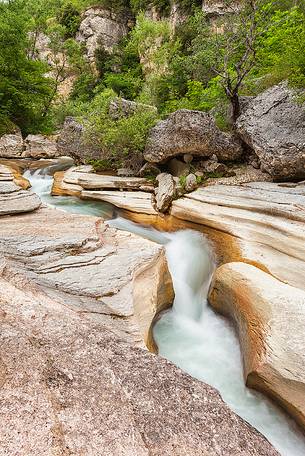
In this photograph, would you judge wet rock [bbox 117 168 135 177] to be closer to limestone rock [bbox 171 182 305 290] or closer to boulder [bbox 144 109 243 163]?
boulder [bbox 144 109 243 163]

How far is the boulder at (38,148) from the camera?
15.7 m

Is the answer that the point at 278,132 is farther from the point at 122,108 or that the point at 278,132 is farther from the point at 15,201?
the point at 15,201

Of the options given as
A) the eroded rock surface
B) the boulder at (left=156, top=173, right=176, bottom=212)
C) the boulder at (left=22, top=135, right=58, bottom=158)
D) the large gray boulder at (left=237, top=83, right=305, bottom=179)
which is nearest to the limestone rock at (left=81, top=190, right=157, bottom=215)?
the boulder at (left=156, top=173, right=176, bottom=212)

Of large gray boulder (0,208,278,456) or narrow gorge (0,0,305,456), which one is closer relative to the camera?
large gray boulder (0,208,278,456)

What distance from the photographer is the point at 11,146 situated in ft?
50.8

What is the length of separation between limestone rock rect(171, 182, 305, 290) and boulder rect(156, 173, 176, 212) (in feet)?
0.87

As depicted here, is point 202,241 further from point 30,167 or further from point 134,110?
point 30,167

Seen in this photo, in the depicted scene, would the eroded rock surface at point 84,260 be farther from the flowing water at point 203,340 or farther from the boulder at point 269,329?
the boulder at point 269,329

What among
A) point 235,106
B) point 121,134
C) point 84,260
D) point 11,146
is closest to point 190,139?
point 235,106

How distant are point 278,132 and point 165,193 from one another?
11.3ft

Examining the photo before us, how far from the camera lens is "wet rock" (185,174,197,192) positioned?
8188mm

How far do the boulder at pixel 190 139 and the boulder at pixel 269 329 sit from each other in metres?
4.88

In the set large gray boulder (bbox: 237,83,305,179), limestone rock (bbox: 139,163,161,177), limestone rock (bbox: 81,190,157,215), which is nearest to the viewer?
large gray boulder (bbox: 237,83,305,179)

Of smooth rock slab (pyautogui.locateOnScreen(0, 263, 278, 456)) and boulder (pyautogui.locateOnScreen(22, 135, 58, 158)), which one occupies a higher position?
boulder (pyautogui.locateOnScreen(22, 135, 58, 158))
